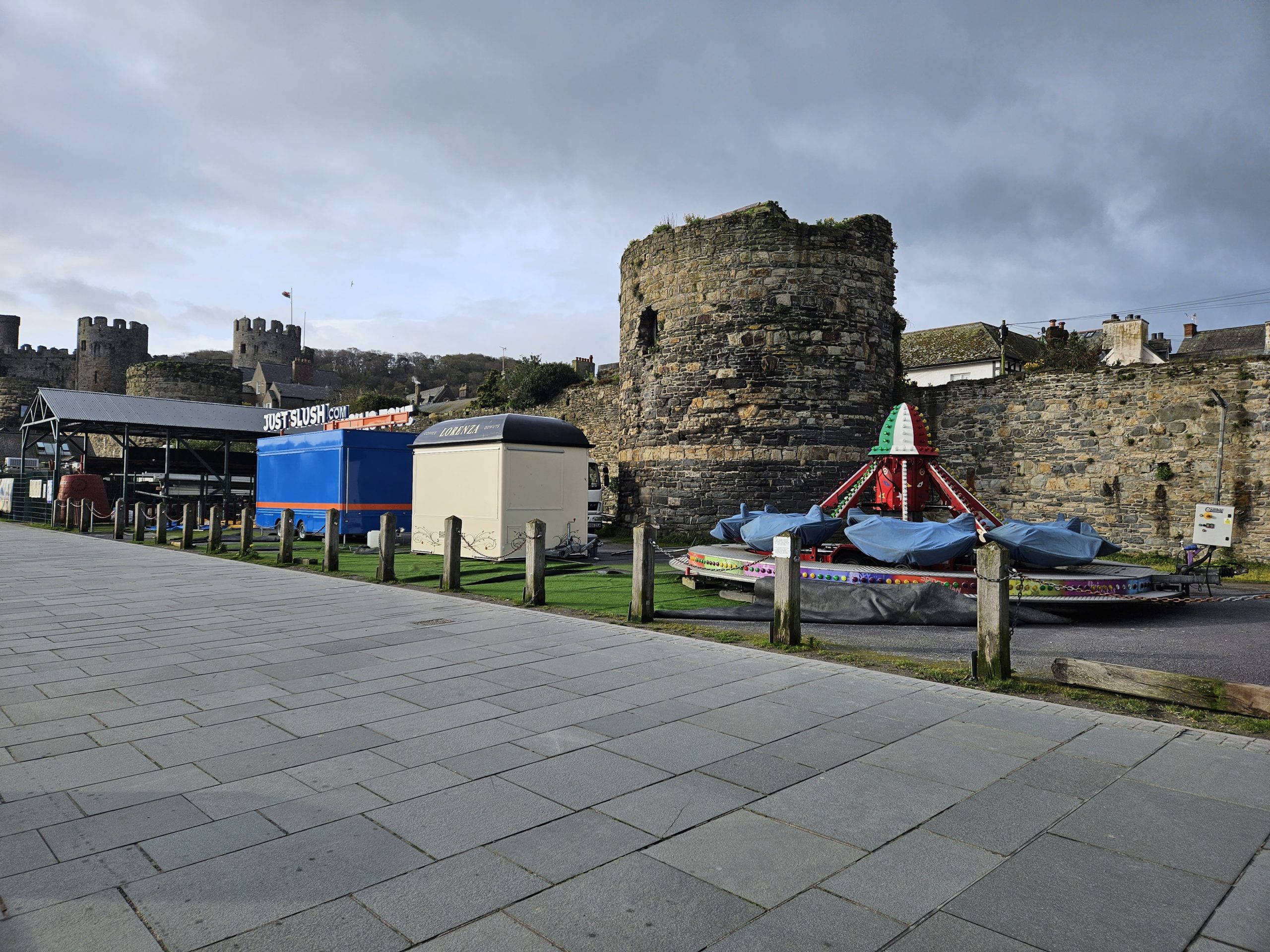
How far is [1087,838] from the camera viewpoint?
3467mm

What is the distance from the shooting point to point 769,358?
18312 mm

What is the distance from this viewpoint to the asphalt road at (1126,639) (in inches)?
286

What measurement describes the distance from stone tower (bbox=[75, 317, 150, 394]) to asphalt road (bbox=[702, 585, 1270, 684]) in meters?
77.7

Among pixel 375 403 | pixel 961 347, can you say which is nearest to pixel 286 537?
pixel 961 347

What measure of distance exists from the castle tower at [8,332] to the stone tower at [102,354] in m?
5.28

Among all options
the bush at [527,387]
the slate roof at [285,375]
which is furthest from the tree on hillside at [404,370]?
the bush at [527,387]

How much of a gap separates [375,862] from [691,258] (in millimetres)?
17382

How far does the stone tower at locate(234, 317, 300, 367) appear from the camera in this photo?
86438 millimetres

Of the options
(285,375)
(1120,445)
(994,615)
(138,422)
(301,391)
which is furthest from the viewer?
(285,375)

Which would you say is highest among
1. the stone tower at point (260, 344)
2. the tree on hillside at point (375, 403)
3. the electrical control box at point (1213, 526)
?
the stone tower at point (260, 344)

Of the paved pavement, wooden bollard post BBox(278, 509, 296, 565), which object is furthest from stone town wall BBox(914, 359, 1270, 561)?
wooden bollard post BBox(278, 509, 296, 565)

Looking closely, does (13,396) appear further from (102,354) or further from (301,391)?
(301,391)

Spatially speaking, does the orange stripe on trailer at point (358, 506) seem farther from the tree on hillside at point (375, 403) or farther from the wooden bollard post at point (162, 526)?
the tree on hillside at point (375, 403)

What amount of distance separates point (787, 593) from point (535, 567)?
11.4 feet
